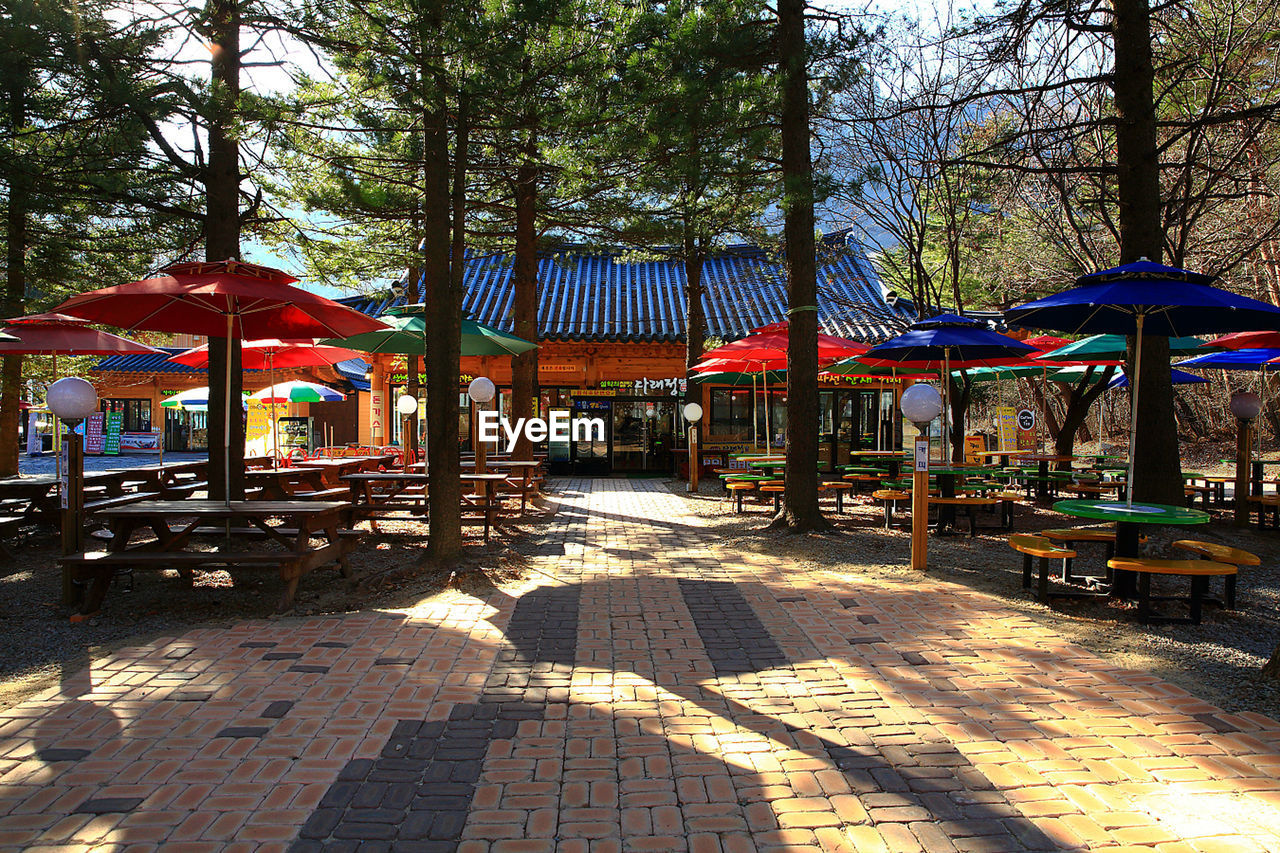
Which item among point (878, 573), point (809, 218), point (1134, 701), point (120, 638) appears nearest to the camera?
point (1134, 701)

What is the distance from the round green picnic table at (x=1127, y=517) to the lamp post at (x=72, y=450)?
22.6 feet

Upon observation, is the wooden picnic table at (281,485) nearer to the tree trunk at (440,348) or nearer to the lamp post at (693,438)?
the tree trunk at (440,348)

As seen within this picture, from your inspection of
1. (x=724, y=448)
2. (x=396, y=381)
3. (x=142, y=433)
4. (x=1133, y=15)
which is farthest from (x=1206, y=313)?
(x=142, y=433)

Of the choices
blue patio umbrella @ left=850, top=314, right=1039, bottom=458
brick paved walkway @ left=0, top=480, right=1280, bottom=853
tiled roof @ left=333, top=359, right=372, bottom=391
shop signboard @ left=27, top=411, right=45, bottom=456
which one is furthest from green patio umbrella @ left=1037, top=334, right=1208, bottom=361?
shop signboard @ left=27, top=411, right=45, bottom=456

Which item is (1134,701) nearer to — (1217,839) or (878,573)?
(1217,839)

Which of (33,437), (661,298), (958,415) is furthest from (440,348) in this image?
(33,437)

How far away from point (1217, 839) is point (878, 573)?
4.10m

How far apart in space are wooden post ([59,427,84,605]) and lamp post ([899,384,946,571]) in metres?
6.50

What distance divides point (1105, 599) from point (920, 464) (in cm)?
169

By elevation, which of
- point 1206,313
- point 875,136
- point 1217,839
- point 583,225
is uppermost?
point 875,136

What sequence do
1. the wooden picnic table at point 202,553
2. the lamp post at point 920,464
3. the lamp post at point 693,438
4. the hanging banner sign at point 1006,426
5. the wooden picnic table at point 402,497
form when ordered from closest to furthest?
the wooden picnic table at point 202,553
the lamp post at point 920,464
the wooden picnic table at point 402,497
the lamp post at point 693,438
the hanging banner sign at point 1006,426

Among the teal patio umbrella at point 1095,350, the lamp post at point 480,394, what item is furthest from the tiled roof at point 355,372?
the teal patio umbrella at point 1095,350

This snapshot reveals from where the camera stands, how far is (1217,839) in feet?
7.96

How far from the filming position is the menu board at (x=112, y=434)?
24.9 m
